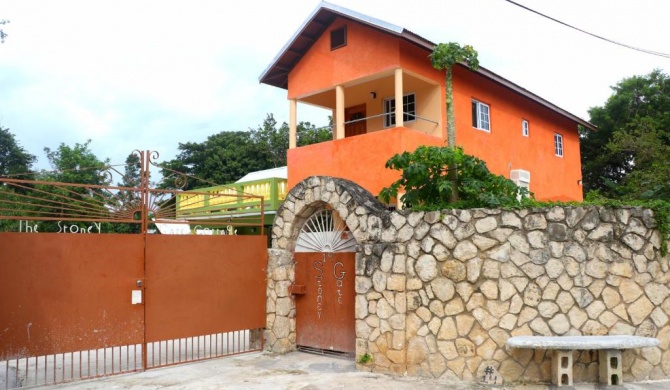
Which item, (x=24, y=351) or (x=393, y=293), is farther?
(x=393, y=293)

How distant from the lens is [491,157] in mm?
14328

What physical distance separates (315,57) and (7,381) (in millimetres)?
10061

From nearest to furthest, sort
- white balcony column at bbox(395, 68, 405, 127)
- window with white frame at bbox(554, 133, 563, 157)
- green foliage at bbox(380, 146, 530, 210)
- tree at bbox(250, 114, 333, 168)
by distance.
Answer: green foliage at bbox(380, 146, 530, 210), white balcony column at bbox(395, 68, 405, 127), window with white frame at bbox(554, 133, 563, 157), tree at bbox(250, 114, 333, 168)

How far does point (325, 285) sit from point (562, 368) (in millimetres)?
A: 3979

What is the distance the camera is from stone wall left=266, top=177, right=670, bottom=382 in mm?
6844

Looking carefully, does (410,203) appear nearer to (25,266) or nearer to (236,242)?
(236,242)

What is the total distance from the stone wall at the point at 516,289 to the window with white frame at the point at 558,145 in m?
11.8

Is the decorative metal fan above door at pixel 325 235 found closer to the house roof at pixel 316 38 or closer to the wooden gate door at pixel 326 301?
the wooden gate door at pixel 326 301

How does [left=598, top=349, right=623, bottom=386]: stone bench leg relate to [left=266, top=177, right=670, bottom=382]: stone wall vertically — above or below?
below

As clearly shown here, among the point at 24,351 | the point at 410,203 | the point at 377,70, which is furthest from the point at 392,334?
the point at 377,70

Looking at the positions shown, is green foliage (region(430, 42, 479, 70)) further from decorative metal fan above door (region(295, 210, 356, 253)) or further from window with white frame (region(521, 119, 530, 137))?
window with white frame (region(521, 119, 530, 137))

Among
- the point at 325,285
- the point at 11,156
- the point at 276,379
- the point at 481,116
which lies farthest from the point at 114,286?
the point at 11,156

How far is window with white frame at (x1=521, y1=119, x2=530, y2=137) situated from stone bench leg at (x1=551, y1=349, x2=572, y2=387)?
34.8 feet

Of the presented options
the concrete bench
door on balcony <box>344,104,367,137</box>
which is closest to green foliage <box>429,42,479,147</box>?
door on balcony <box>344,104,367,137</box>
